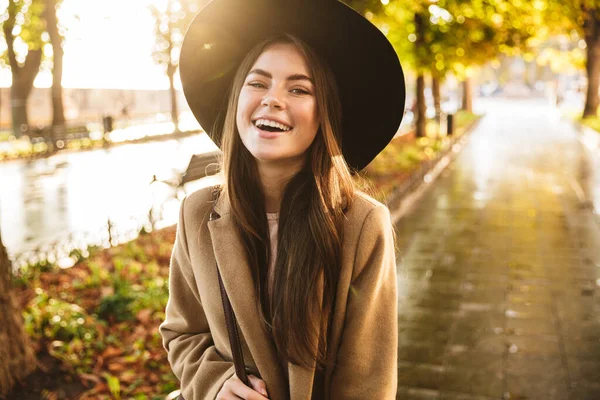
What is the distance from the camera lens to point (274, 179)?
1886mm

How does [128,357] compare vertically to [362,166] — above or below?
below

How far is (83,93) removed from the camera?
1391 inches

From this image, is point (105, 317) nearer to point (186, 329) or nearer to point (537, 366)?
point (186, 329)

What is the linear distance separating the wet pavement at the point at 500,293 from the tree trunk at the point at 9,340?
2.55 meters

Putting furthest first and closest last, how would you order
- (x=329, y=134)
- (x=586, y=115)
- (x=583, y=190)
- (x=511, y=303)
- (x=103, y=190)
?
(x=586, y=115), (x=103, y=190), (x=583, y=190), (x=511, y=303), (x=329, y=134)

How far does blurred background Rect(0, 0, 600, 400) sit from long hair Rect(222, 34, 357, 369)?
0.31 meters

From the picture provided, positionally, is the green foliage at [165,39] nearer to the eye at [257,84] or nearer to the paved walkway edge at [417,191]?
the paved walkway edge at [417,191]

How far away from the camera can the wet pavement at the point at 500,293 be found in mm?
4020

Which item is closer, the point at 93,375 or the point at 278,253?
the point at 278,253

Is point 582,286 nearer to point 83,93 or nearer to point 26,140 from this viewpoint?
point 26,140

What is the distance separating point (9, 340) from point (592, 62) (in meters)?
29.2

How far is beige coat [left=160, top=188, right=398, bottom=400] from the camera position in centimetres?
172

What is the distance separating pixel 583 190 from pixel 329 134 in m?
10.8

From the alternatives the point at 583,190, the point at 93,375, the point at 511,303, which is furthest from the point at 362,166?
the point at 583,190
